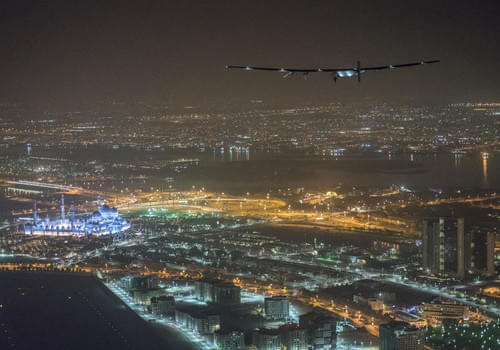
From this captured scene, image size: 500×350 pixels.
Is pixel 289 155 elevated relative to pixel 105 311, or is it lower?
elevated

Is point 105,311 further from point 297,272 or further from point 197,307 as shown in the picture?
point 297,272

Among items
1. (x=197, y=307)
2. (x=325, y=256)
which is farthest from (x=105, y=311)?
(x=325, y=256)

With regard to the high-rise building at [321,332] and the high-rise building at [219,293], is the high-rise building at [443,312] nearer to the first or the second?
the high-rise building at [321,332]

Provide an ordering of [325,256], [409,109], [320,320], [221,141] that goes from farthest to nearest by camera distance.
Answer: [221,141] → [409,109] → [325,256] → [320,320]

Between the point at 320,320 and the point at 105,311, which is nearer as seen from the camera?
→ the point at 320,320

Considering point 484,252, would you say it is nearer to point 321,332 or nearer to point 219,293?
point 219,293

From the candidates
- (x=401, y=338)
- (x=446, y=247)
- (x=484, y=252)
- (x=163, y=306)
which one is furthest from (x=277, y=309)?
(x=484, y=252)

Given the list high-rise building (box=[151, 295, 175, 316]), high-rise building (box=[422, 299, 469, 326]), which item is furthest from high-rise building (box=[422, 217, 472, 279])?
high-rise building (box=[151, 295, 175, 316])
